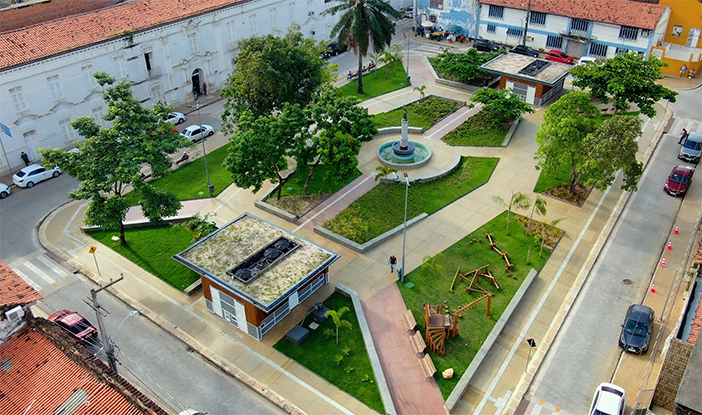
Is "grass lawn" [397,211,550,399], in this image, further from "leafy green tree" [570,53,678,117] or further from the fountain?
"leafy green tree" [570,53,678,117]

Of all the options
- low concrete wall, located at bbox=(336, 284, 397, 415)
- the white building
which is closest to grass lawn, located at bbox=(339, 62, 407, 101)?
the white building

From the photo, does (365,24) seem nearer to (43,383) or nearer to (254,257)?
(254,257)

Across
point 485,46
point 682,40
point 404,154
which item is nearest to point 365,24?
point 404,154

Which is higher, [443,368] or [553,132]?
[553,132]

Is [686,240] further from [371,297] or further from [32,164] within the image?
[32,164]

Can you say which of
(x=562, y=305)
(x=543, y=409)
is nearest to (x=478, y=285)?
(x=562, y=305)

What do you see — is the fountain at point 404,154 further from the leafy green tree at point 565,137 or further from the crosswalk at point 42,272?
the crosswalk at point 42,272
